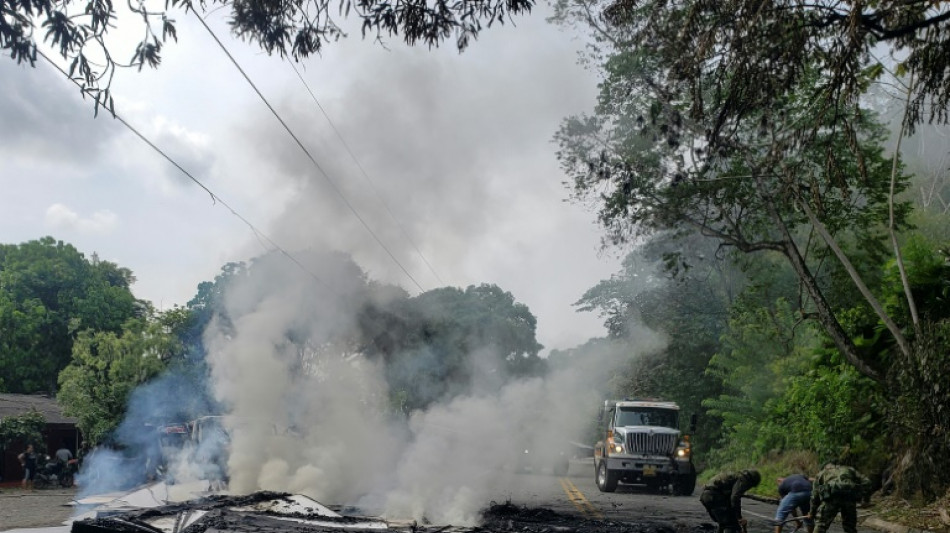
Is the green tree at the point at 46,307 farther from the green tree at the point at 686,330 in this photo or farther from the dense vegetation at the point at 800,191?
the dense vegetation at the point at 800,191

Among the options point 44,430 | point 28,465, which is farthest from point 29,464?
point 44,430

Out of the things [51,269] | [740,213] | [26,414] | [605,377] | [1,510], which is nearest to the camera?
[1,510]

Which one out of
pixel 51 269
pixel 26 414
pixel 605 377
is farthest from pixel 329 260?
pixel 51 269

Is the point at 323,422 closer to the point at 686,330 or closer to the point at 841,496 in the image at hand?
the point at 841,496

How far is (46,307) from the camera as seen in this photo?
48406 millimetres

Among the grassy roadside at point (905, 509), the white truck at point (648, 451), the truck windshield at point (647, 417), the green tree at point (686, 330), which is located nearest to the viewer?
the grassy roadside at point (905, 509)

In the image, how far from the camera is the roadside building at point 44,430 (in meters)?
31.5

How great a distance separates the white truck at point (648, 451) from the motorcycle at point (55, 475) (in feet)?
62.7

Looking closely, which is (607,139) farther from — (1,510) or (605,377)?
(605,377)

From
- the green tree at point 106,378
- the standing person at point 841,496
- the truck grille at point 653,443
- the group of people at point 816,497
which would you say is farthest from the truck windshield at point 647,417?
the green tree at point 106,378

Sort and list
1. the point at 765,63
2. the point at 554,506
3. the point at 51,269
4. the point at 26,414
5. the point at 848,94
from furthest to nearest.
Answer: the point at 51,269, the point at 26,414, the point at 554,506, the point at 765,63, the point at 848,94

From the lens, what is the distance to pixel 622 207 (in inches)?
878

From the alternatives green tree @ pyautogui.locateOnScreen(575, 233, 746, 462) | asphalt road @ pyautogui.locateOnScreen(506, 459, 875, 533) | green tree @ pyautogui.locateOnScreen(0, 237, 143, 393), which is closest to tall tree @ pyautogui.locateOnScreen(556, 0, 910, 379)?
asphalt road @ pyautogui.locateOnScreen(506, 459, 875, 533)

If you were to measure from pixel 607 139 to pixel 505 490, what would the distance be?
10566mm
